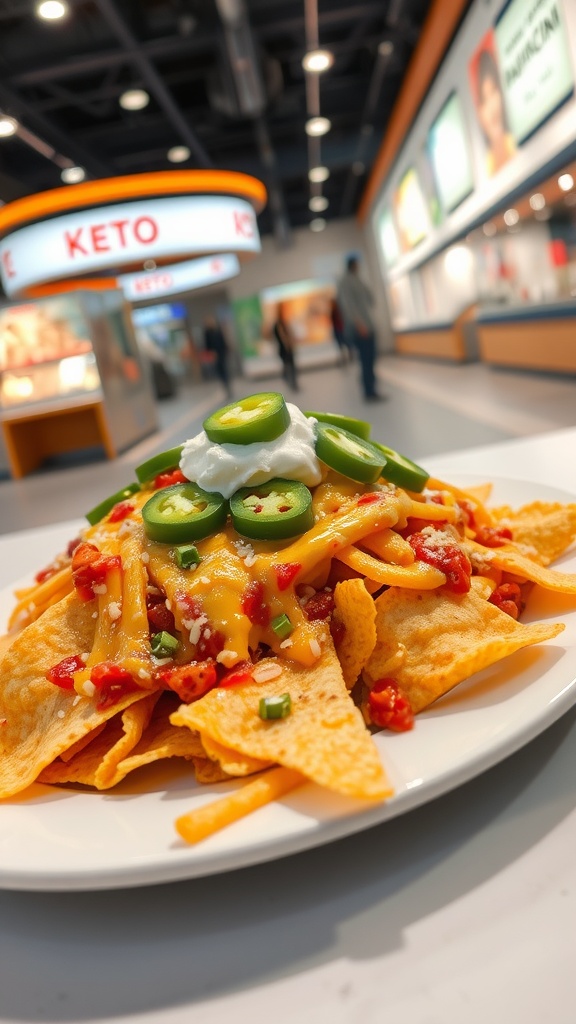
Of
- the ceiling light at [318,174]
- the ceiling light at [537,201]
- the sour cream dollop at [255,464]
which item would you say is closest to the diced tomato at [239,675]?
the sour cream dollop at [255,464]

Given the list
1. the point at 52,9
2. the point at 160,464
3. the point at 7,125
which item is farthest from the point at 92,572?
the point at 7,125

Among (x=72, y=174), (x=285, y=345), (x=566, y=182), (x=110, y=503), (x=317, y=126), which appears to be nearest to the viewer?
(x=110, y=503)

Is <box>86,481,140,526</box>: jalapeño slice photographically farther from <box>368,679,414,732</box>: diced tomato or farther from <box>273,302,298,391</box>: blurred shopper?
<box>273,302,298,391</box>: blurred shopper

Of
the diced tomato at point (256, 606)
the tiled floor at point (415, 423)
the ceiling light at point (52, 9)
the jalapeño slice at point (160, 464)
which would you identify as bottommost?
the tiled floor at point (415, 423)

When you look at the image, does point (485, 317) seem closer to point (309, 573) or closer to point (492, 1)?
point (492, 1)

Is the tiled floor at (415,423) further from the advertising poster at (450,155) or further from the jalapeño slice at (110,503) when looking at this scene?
the jalapeño slice at (110,503)

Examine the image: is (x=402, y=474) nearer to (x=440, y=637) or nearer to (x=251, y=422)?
(x=251, y=422)
